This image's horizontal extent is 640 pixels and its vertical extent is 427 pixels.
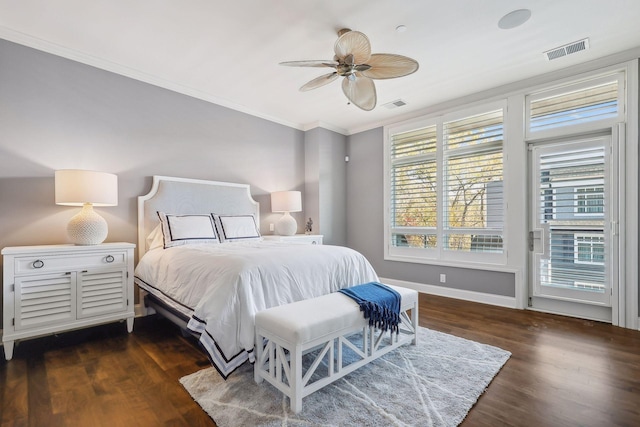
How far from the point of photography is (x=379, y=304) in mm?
2240

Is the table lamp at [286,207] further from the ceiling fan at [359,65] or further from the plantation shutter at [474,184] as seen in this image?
the plantation shutter at [474,184]

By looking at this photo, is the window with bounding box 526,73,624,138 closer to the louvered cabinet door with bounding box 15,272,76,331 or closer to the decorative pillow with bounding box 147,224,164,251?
the decorative pillow with bounding box 147,224,164,251

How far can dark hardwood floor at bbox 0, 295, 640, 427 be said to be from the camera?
5.67 feet

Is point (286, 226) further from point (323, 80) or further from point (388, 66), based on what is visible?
point (388, 66)

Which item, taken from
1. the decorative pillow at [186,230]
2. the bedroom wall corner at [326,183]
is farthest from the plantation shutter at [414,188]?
the decorative pillow at [186,230]

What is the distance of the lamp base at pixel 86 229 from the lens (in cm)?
280

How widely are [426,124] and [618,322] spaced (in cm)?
324

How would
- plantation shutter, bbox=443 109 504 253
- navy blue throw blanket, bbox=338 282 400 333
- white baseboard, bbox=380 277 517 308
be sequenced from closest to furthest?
navy blue throw blanket, bbox=338 282 400 333
white baseboard, bbox=380 277 517 308
plantation shutter, bbox=443 109 504 253

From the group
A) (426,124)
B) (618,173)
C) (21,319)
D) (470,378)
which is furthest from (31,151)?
(618,173)

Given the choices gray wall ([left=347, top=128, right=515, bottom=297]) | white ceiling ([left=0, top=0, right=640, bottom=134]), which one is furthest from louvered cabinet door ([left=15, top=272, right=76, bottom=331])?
gray wall ([left=347, top=128, right=515, bottom=297])

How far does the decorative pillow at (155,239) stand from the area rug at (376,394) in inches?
66.7

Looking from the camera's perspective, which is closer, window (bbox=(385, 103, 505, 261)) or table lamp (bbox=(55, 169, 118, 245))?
table lamp (bbox=(55, 169, 118, 245))

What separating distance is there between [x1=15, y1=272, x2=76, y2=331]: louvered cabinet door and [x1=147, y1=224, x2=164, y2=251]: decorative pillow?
81 centimetres

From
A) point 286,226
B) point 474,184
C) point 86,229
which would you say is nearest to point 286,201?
point 286,226
